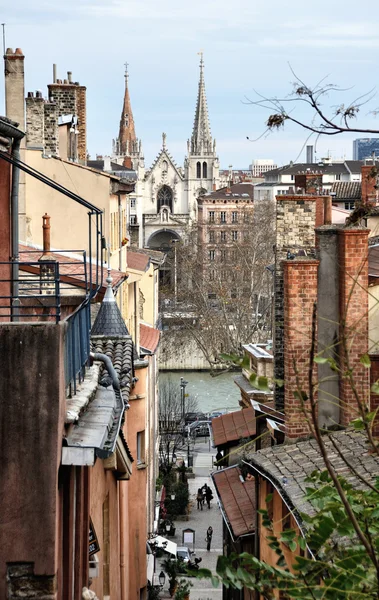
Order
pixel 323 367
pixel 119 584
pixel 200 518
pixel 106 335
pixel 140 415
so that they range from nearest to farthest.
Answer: pixel 323 367 → pixel 119 584 → pixel 106 335 → pixel 140 415 → pixel 200 518

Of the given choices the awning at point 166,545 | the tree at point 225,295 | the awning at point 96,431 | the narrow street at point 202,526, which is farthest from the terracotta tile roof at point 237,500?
the tree at point 225,295

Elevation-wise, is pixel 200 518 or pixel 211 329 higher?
pixel 211 329

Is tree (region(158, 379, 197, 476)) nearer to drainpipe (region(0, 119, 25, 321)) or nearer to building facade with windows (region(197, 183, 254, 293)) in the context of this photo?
building facade with windows (region(197, 183, 254, 293))

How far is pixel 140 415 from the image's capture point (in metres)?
23.7

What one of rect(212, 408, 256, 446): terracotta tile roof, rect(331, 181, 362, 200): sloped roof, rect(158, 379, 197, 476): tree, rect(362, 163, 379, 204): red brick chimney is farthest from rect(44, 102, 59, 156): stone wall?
rect(331, 181, 362, 200): sloped roof

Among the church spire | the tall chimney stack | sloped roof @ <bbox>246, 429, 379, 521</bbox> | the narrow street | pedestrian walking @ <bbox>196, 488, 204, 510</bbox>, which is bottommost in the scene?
the narrow street

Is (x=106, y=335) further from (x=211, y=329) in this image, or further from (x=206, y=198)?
(x=206, y=198)

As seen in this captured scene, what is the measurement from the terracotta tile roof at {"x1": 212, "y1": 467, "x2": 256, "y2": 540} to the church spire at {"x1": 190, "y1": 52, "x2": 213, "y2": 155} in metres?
129

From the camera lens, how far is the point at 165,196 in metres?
140

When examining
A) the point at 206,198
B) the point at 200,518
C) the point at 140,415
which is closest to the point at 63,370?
the point at 140,415

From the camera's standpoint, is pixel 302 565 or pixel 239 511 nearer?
pixel 302 565

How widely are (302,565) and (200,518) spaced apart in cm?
3292

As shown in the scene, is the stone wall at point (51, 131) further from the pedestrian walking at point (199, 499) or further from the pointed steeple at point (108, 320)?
the pedestrian walking at point (199, 499)

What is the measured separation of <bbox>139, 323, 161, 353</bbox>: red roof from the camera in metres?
32.2
